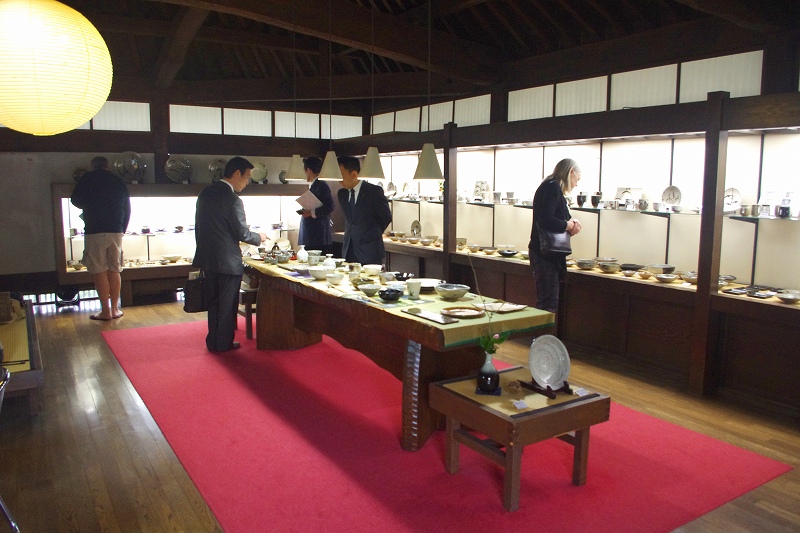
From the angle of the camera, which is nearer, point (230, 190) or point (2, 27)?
point (2, 27)

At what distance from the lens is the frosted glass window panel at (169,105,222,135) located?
9281mm

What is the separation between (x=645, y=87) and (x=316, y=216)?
3710mm

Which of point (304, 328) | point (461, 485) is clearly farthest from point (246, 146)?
point (461, 485)

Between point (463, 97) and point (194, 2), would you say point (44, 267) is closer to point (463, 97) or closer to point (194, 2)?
point (194, 2)

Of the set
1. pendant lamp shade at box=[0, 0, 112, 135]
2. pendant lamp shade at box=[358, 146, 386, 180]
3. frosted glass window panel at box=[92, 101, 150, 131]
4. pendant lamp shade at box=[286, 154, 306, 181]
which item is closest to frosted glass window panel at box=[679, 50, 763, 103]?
pendant lamp shade at box=[358, 146, 386, 180]

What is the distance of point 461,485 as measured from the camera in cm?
340

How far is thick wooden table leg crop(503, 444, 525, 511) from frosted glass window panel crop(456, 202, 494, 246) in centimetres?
492

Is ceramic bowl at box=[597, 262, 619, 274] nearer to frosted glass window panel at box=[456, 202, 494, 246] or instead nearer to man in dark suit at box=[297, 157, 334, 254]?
frosted glass window panel at box=[456, 202, 494, 246]

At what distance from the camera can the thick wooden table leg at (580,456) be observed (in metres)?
3.33

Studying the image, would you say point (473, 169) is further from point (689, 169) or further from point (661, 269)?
point (661, 269)

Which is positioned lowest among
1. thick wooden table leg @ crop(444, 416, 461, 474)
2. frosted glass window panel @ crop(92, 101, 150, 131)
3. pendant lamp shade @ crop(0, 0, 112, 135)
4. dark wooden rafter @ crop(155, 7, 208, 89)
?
thick wooden table leg @ crop(444, 416, 461, 474)

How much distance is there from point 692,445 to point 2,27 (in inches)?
174

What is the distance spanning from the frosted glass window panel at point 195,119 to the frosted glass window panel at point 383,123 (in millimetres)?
2624

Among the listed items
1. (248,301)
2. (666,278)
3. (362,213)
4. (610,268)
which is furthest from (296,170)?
(666,278)
